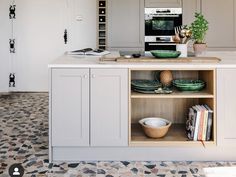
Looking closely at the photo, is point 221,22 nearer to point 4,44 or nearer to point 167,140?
point 167,140

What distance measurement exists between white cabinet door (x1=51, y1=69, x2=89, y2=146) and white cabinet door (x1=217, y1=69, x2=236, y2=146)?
1043mm

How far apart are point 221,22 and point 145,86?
10.4 feet


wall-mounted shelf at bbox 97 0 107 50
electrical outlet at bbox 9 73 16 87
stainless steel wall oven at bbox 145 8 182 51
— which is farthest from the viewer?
electrical outlet at bbox 9 73 16 87

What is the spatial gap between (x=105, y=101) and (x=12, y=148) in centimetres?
107

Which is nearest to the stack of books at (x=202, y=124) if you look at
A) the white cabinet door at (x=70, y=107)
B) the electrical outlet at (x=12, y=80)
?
the white cabinet door at (x=70, y=107)

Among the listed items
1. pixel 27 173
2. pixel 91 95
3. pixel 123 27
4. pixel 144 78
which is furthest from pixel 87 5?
pixel 27 173

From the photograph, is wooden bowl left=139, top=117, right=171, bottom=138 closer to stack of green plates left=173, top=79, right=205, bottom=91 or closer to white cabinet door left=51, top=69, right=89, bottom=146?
stack of green plates left=173, top=79, right=205, bottom=91

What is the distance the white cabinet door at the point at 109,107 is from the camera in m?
2.63

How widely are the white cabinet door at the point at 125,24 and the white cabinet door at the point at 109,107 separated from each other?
2791mm

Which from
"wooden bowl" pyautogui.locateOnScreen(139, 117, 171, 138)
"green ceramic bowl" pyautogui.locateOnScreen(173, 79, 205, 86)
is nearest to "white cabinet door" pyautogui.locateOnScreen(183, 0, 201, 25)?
"green ceramic bowl" pyautogui.locateOnScreen(173, 79, 205, 86)

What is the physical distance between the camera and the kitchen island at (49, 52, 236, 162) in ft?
8.61

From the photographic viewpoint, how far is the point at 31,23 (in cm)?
602

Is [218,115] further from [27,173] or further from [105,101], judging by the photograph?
[27,173]

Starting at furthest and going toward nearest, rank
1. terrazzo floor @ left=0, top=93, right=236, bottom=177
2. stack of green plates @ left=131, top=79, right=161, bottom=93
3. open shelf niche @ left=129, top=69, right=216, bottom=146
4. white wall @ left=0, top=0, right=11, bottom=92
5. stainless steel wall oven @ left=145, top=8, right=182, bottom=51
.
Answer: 1. white wall @ left=0, top=0, right=11, bottom=92
2. stainless steel wall oven @ left=145, top=8, right=182, bottom=51
3. open shelf niche @ left=129, top=69, right=216, bottom=146
4. stack of green plates @ left=131, top=79, right=161, bottom=93
5. terrazzo floor @ left=0, top=93, right=236, bottom=177
